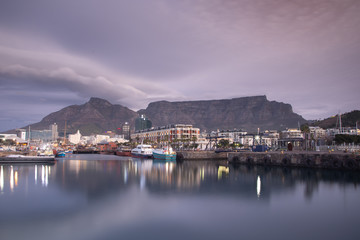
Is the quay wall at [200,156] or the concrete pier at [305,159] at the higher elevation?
the concrete pier at [305,159]

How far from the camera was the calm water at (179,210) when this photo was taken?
18672 millimetres

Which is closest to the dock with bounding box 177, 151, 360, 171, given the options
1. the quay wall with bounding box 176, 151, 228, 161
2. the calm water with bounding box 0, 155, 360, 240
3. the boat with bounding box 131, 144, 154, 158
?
the calm water with bounding box 0, 155, 360, 240

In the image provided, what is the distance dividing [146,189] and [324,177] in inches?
1172

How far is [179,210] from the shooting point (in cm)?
2409

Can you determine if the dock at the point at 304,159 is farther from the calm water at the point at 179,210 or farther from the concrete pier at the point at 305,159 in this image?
the calm water at the point at 179,210

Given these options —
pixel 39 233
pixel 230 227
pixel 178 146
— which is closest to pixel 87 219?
pixel 39 233

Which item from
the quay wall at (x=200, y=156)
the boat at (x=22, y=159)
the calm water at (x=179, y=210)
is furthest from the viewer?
the quay wall at (x=200, y=156)

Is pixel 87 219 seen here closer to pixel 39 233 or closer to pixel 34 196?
pixel 39 233

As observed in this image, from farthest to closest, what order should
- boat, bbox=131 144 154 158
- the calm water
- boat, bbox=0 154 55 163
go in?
boat, bbox=131 144 154 158 < boat, bbox=0 154 55 163 < the calm water

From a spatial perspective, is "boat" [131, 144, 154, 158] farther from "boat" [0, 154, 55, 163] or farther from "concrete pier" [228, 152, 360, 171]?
"concrete pier" [228, 152, 360, 171]

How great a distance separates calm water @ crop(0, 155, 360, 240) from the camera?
18.7 meters

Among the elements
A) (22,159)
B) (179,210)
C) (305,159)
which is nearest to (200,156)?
(305,159)

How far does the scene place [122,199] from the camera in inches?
1126

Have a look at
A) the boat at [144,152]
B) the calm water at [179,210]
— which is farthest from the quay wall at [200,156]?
the calm water at [179,210]
